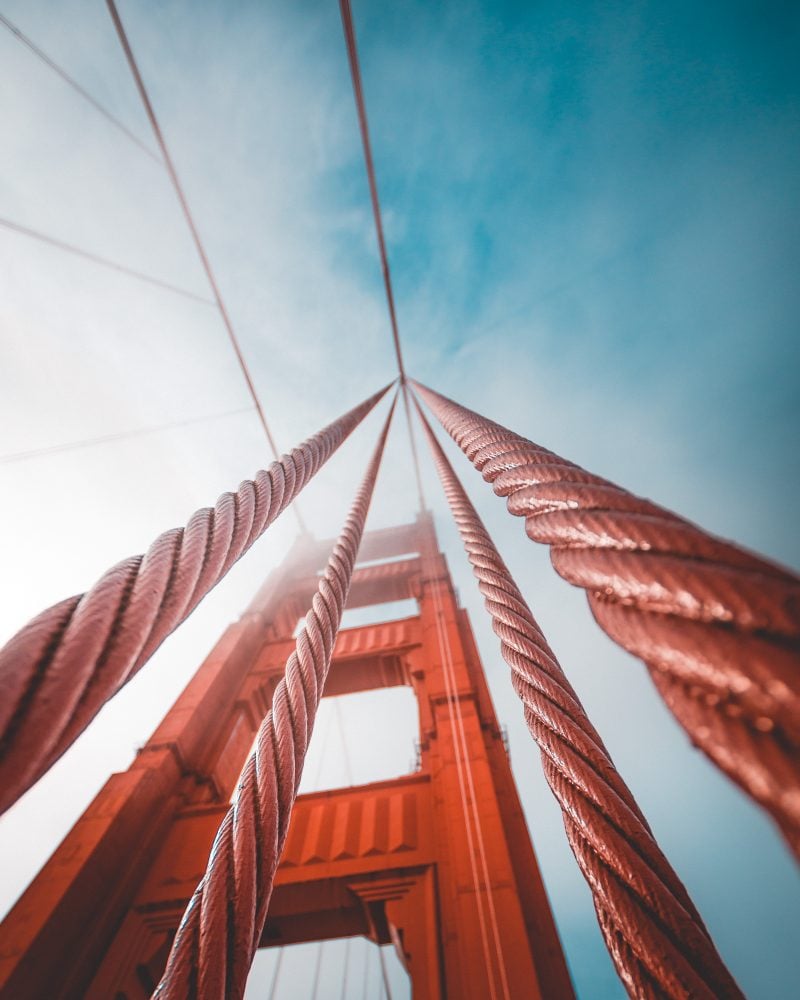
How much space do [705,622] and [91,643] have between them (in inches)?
21.3

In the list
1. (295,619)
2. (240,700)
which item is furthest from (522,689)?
(295,619)

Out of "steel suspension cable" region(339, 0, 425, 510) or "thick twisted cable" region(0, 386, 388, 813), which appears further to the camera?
"steel suspension cable" region(339, 0, 425, 510)

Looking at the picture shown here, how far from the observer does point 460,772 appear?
4.55 meters

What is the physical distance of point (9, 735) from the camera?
0.34 m

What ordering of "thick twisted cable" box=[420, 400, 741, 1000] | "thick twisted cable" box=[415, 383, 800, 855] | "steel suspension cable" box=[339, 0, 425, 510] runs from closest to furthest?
"thick twisted cable" box=[415, 383, 800, 855]
"thick twisted cable" box=[420, 400, 741, 1000]
"steel suspension cable" box=[339, 0, 425, 510]

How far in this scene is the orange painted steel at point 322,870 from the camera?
11.0ft

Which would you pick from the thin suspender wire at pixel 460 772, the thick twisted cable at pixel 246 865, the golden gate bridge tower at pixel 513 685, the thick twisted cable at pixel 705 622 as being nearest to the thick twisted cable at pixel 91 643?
the golden gate bridge tower at pixel 513 685

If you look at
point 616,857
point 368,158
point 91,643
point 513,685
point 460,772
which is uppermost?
point 368,158

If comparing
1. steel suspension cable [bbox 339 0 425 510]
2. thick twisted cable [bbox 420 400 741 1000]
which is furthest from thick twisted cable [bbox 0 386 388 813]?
steel suspension cable [bbox 339 0 425 510]

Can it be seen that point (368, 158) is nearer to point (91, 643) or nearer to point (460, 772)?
point (91, 643)

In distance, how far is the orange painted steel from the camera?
336 centimetres

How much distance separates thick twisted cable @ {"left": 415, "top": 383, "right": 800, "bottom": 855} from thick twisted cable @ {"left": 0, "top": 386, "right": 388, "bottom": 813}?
1.59 feet

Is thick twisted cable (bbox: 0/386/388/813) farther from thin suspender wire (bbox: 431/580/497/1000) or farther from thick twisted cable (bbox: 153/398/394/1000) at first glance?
thin suspender wire (bbox: 431/580/497/1000)

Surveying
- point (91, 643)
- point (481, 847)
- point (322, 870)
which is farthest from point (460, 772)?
point (91, 643)
